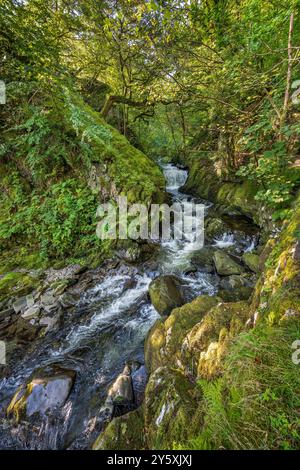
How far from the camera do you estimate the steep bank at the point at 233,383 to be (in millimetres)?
1285

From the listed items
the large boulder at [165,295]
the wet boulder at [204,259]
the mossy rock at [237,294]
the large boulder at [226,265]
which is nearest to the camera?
the mossy rock at [237,294]

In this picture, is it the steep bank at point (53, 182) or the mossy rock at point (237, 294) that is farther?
the steep bank at point (53, 182)

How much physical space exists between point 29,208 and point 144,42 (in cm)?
651

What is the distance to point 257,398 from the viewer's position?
1329mm

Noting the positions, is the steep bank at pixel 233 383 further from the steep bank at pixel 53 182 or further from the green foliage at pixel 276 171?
the steep bank at pixel 53 182

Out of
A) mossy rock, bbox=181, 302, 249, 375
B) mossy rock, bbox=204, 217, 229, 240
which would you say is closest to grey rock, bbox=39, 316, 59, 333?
mossy rock, bbox=181, 302, 249, 375

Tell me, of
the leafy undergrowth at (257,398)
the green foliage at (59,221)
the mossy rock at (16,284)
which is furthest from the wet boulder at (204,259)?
the mossy rock at (16,284)

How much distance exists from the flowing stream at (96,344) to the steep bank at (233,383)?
2.79 ft

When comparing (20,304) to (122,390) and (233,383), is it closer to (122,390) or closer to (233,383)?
(122,390)

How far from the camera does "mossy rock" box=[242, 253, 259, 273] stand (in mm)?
4945

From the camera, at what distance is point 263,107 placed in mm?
4613

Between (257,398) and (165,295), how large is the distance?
311 centimetres

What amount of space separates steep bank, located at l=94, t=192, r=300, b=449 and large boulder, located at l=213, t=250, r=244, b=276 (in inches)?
94.2

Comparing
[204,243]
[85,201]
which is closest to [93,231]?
[85,201]
